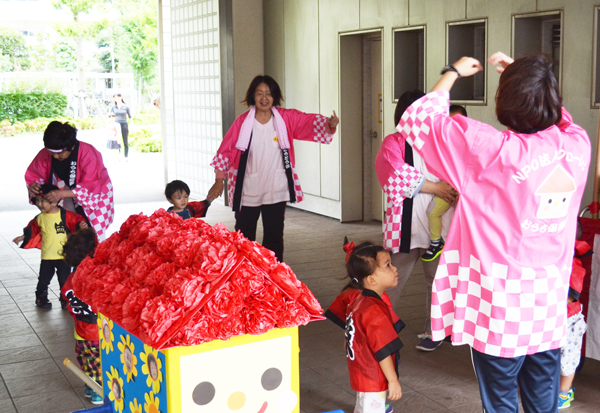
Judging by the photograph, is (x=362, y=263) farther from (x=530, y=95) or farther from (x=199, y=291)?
(x=199, y=291)

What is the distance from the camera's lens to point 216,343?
1779 mm

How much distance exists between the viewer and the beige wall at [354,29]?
204 inches

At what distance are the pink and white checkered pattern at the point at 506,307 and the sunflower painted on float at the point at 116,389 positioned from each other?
1054mm

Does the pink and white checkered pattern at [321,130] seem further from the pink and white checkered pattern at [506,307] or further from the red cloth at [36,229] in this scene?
the pink and white checkered pattern at [506,307]

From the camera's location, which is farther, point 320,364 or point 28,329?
point 28,329

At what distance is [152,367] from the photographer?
1.83 m

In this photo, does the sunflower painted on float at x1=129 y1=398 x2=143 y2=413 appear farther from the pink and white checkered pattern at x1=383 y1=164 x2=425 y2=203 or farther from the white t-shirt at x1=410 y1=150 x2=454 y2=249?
the white t-shirt at x1=410 y1=150 x2=454 y2=249

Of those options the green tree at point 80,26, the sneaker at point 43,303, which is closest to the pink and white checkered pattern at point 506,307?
the sneaker at point 43,303

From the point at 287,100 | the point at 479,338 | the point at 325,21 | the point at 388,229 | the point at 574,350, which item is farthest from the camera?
the point at 287,100

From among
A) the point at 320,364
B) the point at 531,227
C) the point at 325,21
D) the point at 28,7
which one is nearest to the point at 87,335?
the point at 320,364

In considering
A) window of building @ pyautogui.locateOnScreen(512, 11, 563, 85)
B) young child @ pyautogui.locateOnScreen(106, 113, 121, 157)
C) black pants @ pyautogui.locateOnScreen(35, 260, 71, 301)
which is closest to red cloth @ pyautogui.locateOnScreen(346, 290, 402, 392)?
black pants @ pyautogui.locateOnScreen(35, 260, 71, 301)

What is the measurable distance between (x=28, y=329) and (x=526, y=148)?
3.80 m

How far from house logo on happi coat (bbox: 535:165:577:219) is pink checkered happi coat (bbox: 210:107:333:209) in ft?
10.9

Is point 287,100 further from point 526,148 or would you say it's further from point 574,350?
point 526,148
